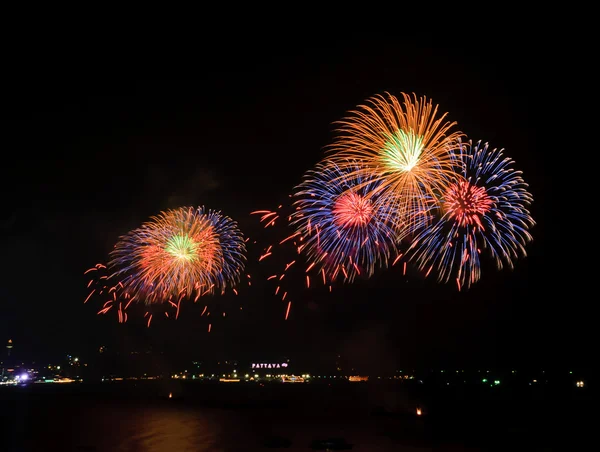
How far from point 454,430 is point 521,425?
997 centimetres

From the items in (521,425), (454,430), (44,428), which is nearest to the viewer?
(44,428)

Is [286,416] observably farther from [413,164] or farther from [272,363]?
[272,363]

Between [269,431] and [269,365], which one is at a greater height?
[269,365]

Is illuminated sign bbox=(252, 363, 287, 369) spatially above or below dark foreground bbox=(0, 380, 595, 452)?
above

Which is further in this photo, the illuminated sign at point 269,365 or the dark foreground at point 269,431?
the illuminated sign at point 269,365

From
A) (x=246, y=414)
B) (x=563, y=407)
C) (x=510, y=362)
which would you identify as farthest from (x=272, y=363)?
(x=246, y=414)

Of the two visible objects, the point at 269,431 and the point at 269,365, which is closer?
the point at 269,431

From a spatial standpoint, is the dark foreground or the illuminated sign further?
the illuminated sign

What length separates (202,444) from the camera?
89.6 feet

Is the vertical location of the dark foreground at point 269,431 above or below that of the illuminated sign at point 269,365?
below

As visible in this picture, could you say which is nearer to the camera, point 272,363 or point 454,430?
point 454,430

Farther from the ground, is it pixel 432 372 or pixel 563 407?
pixel 432 372

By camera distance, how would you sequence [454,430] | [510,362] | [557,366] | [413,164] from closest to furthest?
[413,164]
[454,430]
[557,366]
[510,362]

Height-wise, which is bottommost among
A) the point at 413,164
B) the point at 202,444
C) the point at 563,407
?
the point at 202,444
